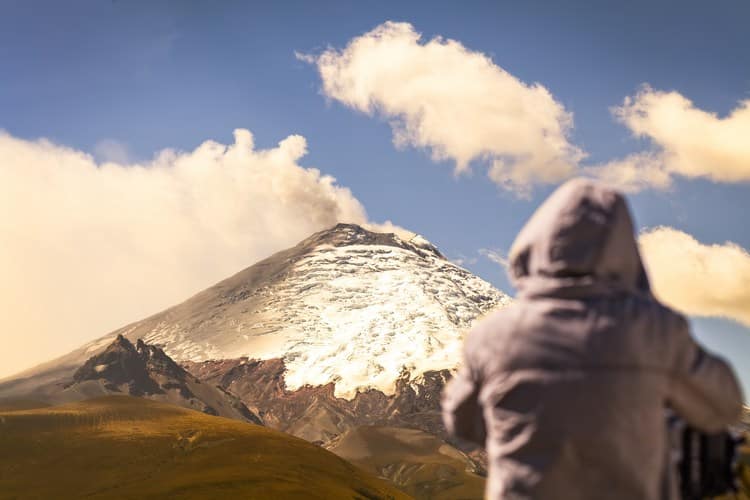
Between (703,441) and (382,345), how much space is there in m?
174

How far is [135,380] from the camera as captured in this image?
119 m

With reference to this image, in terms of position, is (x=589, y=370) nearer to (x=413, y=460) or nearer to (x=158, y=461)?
(x=158, y=461)

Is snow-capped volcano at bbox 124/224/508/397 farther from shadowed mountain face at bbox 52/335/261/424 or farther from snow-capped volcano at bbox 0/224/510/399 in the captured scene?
shadowed mountain face at bbox 52/335/261/424

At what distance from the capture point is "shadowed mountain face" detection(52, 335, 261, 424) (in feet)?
374

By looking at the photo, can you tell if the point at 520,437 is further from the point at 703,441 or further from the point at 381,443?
the point at 381,443

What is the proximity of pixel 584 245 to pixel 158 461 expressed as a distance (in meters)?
51.0

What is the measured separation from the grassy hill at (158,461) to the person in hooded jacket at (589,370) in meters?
42.1

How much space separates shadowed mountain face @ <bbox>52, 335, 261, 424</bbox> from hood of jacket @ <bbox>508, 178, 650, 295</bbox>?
114 meters

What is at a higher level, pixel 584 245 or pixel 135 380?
pixel 135 380

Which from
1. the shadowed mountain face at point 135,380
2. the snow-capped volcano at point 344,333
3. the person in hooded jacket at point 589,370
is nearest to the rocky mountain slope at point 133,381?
the shadowed mountain face at point 135,380

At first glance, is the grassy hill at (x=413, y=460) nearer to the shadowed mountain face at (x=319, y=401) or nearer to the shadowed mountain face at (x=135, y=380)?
the shadowed mountain face at (x=319, y=401)

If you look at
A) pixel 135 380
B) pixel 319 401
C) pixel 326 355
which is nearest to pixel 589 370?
pixel 135 380

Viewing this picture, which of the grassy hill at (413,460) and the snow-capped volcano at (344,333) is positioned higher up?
the snow-capped volcano at (344,333)

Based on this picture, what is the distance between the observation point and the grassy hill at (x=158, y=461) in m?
45.7
